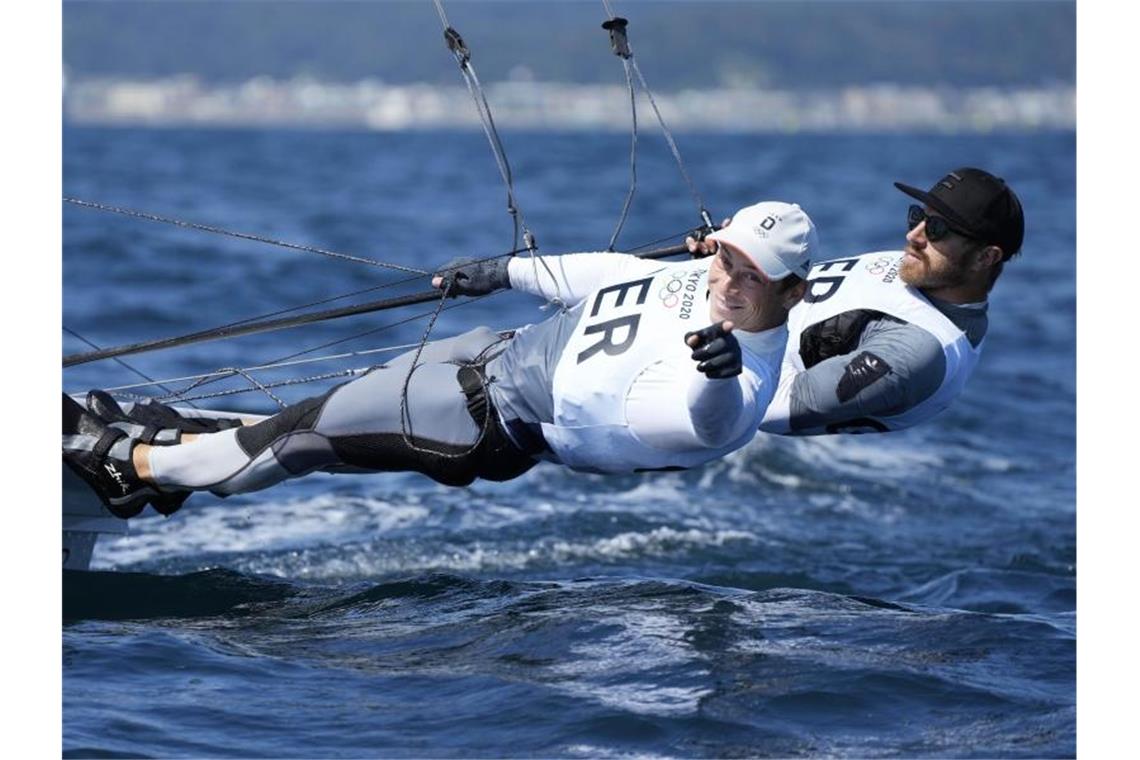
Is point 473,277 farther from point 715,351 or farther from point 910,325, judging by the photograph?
point 715,351

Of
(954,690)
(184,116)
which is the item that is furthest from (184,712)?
(184,116)

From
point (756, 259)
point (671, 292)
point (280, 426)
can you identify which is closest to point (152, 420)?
point (280, 426)

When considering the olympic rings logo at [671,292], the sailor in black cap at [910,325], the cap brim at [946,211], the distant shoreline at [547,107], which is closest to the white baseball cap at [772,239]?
the olympic rings logo at [671,292]

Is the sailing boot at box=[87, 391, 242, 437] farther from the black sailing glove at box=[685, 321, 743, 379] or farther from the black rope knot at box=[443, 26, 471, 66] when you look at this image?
the black sailing glove at box=[685, 321, 743, 379]

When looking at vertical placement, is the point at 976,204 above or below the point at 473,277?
above

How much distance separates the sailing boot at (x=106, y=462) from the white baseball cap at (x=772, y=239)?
7.07 ft

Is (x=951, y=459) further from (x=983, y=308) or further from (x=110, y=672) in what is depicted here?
(x=110, y=672)

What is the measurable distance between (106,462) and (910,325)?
2623 mm

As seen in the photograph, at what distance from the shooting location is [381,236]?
24.6 m

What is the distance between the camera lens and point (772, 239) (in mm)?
4938

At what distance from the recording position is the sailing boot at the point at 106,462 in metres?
5.95

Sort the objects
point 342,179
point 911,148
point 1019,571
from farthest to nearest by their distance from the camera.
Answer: point 911,148
point 342,179
point 1019,571

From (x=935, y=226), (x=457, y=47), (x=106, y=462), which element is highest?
(x=457, y=47)

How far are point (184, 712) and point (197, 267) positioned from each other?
46.2 ft
